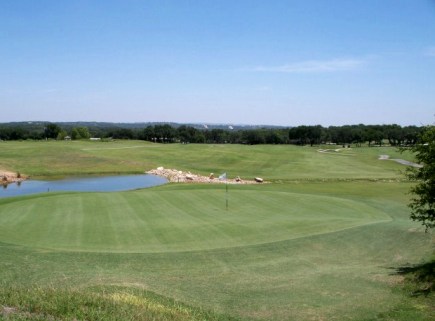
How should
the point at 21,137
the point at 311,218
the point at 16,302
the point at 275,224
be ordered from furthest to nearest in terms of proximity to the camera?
the point at 21,137, the point at 311,218, the point at 275,224, the point at 16,302

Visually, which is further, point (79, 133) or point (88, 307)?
point (79, 133)

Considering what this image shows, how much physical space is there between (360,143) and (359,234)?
164942 millimetres

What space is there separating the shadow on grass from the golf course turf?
39cm

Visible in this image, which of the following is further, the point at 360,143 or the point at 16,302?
the point at 360,143

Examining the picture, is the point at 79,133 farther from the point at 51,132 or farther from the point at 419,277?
the point at 419,277

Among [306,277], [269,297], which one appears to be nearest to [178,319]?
[269,297]

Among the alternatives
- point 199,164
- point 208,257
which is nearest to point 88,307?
point 208,257

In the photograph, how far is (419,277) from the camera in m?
14.8

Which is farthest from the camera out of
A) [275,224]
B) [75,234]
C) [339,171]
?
[339,171]

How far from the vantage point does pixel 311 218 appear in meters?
24.2

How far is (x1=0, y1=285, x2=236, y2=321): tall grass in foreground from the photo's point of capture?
844cm

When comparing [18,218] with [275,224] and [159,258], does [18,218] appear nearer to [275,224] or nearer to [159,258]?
[159,258]

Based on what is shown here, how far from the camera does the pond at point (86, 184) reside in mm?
50934

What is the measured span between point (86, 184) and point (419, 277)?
48.2 m
